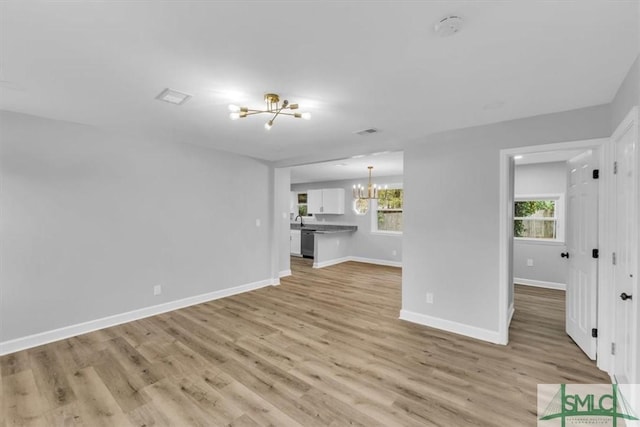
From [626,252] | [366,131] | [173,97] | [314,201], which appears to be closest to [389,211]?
[314,201]

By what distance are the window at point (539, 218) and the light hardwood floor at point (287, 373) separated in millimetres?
2213

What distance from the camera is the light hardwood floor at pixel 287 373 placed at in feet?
6.53

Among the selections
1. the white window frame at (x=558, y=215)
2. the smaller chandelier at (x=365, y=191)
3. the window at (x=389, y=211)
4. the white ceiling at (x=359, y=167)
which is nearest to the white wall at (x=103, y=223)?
the white ceiling at (x=359, y=167)

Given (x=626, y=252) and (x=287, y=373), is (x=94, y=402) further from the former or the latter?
(x=626, y=252)

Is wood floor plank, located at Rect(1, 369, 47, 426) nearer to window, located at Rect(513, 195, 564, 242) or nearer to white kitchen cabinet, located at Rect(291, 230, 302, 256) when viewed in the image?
white kitchen cabinet, located at Rect(291, 230, 302, 256)

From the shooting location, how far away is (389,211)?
7.94m

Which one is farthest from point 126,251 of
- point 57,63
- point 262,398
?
point 262,398

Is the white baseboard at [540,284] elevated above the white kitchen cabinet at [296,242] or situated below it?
below

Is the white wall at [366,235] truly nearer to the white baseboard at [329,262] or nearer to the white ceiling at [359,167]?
the white ceiling at [359,167]

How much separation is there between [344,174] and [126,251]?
208 inches

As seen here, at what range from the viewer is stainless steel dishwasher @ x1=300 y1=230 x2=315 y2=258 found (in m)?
8.23

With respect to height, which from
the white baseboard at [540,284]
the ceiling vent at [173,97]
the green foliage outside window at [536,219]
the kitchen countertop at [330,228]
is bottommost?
the white baseboard at [540,284]

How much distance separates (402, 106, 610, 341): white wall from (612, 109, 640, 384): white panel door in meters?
0.60

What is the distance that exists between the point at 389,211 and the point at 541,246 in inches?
138
